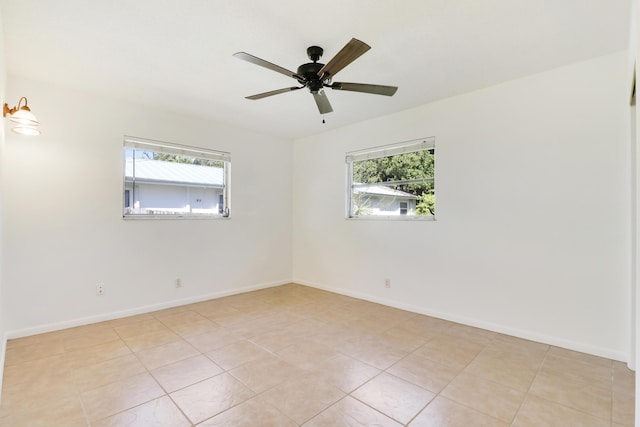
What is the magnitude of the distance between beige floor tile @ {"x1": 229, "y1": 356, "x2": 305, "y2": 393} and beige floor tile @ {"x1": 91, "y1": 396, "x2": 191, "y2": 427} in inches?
18.3

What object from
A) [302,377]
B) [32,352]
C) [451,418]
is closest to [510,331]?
[451,418]

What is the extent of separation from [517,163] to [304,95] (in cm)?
223

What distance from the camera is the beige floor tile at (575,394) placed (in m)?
1.87

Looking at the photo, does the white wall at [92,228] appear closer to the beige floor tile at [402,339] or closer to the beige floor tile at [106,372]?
the beige floor tile at [106,372]

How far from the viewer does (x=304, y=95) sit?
130 inches

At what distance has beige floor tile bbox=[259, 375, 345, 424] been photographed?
1818 millimetres

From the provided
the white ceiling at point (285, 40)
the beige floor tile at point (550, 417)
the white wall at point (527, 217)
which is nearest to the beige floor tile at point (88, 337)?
the white ceiling at point (285, 40)

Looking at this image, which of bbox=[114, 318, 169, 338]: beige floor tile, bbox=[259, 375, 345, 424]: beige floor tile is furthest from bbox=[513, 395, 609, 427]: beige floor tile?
bbox=[114, 318, 169, 338]: beige floor tile

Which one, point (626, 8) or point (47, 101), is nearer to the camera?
point (626, 8)

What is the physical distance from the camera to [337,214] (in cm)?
A: 462

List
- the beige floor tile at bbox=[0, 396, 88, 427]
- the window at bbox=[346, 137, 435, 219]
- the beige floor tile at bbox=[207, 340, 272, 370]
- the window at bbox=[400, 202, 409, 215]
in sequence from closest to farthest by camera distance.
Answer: the beige floor tile at bbox=[0, 396, 88, 427]
the beige floor tile at bbox=[207, 340, 272, 370]
the window at bbox=[346, 137, 435, 219]
the window at bbox=[400, 202, 409, 215]

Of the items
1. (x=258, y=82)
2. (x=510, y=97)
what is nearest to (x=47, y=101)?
(x=258, y=82)

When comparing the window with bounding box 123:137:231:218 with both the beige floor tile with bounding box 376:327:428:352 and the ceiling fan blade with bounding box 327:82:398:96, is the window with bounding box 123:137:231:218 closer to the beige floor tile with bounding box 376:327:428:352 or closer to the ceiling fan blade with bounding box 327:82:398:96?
the ceiling fan blade with bounding box 327:82:398:96

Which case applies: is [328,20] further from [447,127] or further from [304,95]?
[447,127]
